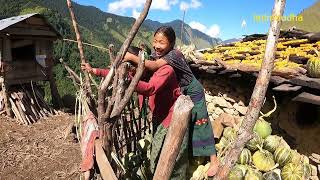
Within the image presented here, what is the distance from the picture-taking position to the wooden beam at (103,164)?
8.68ft

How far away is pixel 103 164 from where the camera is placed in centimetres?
274

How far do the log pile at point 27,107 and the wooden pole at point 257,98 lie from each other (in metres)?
12.9

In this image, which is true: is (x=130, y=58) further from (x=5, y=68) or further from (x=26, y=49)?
(x=26, y=49)

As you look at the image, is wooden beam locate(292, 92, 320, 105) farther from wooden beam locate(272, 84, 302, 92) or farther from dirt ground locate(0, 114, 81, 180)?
dirt ground locate(0, 114, 81, 180)

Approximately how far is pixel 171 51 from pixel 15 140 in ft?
34.8

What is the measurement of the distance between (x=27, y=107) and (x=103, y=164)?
44.3 ft

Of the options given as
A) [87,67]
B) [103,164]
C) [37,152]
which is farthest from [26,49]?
[103,164]

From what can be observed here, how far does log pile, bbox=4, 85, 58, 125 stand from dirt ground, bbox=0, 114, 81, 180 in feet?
1.18

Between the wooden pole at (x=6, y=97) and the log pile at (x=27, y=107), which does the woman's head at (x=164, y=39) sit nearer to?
the log pile at (x=27, y=107)

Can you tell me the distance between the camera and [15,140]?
501 inches

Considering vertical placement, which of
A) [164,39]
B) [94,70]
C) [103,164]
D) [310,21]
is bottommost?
[103,164]

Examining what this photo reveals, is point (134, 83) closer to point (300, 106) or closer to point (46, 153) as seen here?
point (300, 106)

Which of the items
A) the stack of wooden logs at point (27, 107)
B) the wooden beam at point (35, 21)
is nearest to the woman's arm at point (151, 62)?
the stack of wooden logs at point (27, 107)

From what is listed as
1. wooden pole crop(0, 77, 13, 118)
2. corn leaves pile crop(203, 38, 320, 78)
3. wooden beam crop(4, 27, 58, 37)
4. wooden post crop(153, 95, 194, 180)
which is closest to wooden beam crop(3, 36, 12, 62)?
wooden beam crop(4, 27, 58, 37)
